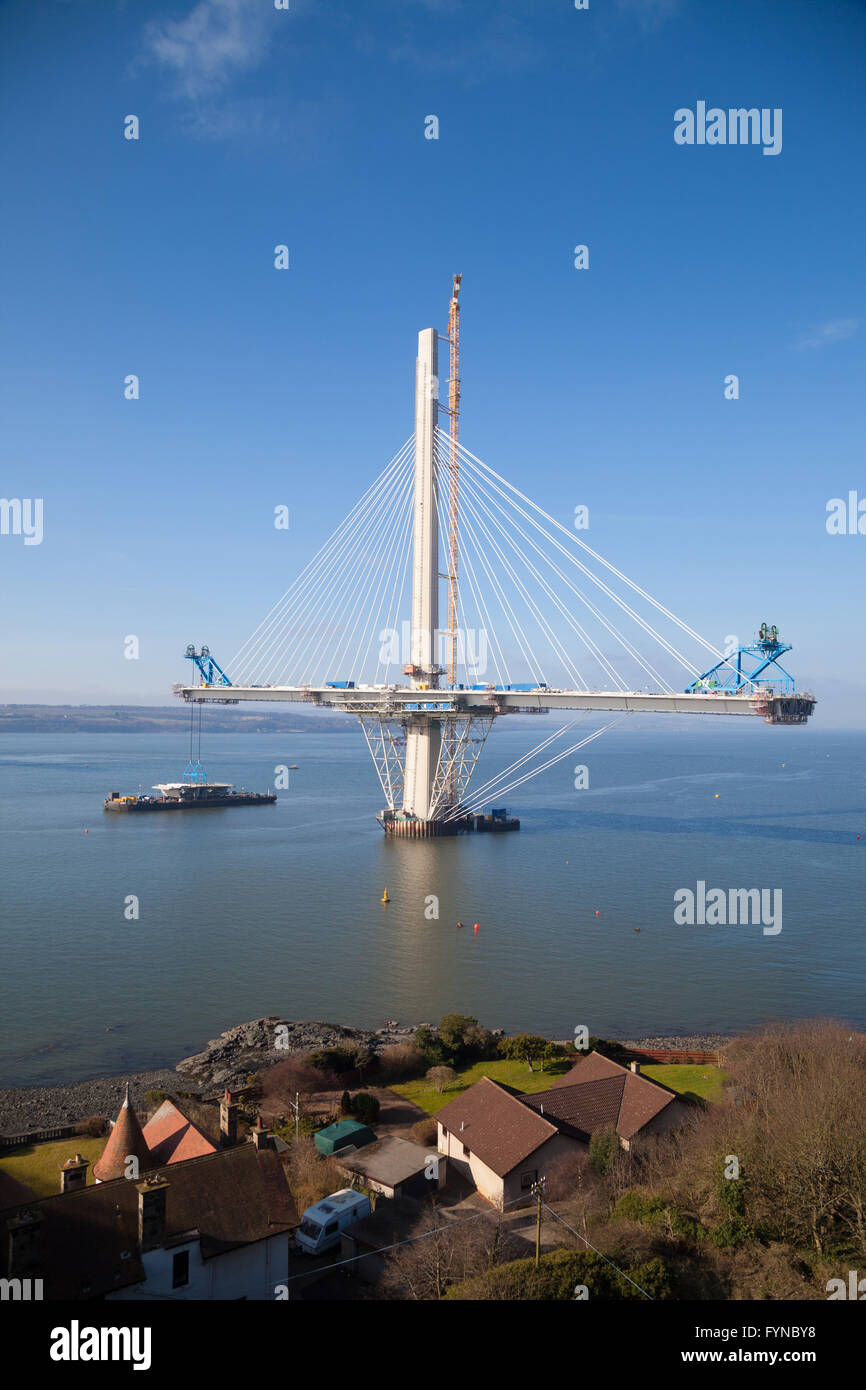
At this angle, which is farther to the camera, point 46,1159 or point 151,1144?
point 46,1159

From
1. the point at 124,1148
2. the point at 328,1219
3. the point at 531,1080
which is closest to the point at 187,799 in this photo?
the point at 531,1080

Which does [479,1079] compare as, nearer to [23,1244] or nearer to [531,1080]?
[531,1080]

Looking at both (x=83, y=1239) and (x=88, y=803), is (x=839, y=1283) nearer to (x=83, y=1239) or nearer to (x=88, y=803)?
(x=83, y=1239)

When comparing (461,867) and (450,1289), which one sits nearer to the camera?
(450,1289)

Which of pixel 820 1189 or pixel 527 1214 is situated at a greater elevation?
pixel 820 1189

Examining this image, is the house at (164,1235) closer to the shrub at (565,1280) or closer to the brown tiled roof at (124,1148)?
the brown tiled roof at (124,1148)

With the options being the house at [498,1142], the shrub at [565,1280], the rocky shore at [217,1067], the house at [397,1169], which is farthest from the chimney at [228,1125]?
the shrub at [565,1280]
